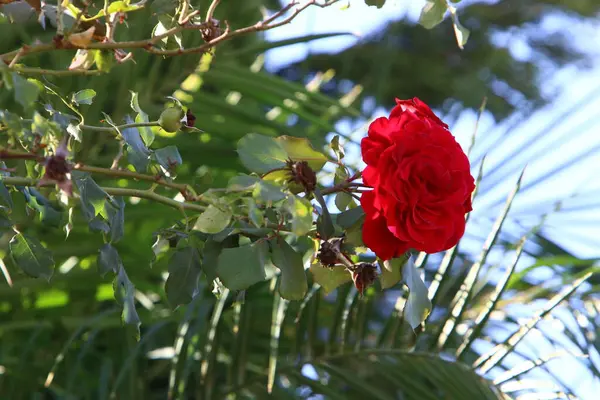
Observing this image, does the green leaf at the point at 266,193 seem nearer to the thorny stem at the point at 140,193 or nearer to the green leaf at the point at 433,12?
the thorny stem at the point at 140,193

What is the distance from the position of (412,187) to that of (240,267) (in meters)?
0.12

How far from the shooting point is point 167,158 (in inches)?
24.3

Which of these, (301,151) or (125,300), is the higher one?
(301,151)

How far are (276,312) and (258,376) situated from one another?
0.29 ft

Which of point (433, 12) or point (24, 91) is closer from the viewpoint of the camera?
point (24, 91)

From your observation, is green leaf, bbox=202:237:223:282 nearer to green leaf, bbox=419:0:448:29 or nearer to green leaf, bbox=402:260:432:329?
green leaf, bbox=402:260:432:329

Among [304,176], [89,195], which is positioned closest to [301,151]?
[304,176]

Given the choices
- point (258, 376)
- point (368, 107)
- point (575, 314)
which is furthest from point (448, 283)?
point (368, 107)

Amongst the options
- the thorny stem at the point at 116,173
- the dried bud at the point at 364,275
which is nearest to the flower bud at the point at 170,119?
the thorny stem at the point at 116,173

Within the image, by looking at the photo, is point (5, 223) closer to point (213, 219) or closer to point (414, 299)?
point (213, 219)

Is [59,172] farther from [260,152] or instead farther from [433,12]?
[433,12]

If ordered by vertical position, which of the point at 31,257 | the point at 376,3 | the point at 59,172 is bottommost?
the point at 31,257

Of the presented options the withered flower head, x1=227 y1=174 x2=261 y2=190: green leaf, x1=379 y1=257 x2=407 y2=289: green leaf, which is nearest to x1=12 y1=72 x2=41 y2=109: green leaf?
the withered flower head

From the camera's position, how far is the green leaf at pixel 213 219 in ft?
1.73
